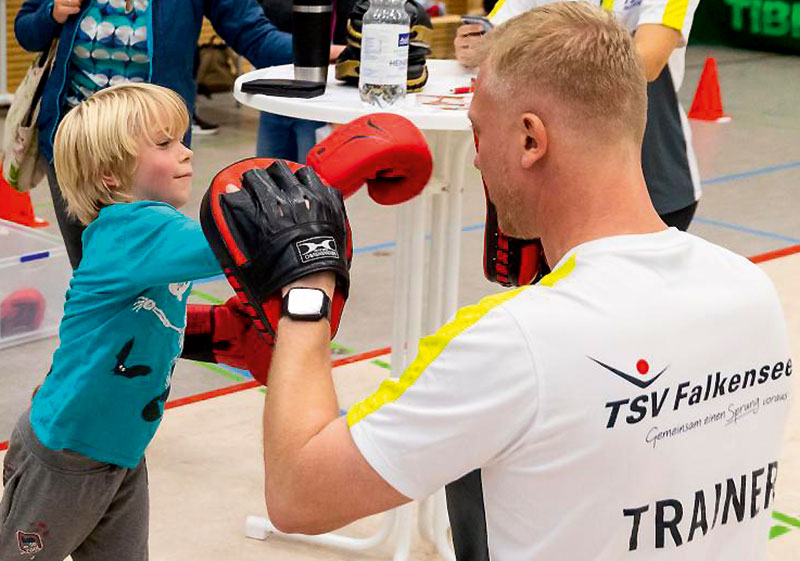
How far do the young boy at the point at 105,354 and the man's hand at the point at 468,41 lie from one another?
118 cm

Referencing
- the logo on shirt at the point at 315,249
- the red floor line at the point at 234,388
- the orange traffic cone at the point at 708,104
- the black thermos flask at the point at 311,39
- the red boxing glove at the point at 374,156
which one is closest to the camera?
the logo on shirt at the point at 315,249

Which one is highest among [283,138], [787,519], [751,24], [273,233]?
[273,233]

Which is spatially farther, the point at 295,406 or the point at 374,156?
the point at 374,156

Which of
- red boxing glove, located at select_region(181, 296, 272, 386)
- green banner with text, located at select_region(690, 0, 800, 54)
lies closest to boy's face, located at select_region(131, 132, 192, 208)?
red boxing glove, located at select_region(181, 296, 272, 386)

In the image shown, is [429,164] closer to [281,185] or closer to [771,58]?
[281,185]

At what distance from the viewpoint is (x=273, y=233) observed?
5.24 ft

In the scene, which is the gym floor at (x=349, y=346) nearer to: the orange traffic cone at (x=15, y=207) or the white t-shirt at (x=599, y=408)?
the orange traffic cone at (x=15, y=207)

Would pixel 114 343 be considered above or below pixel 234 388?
above

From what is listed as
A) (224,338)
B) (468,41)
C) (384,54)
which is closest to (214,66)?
(468,41)

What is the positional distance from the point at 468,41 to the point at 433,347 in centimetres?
214

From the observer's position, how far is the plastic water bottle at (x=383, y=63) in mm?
2832

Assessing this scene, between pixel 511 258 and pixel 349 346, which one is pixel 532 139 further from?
pixel 349 346

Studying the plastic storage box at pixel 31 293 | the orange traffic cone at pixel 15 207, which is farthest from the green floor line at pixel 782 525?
the orange traffic cone at pixel 15 207

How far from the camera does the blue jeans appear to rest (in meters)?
4.84
